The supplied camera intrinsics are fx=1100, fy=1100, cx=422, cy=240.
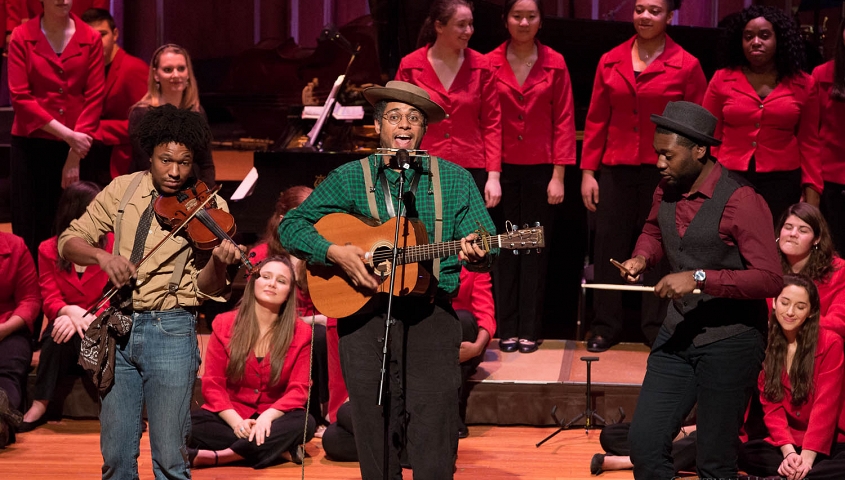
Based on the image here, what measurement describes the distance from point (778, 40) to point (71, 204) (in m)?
3.95

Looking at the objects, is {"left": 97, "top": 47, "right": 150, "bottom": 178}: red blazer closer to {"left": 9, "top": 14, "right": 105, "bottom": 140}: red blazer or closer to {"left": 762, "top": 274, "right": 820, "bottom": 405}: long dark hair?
{"left": 9, "top": 14, "right": 105, "bottom": 140}: red blazer

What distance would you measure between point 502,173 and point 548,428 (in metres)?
1.51

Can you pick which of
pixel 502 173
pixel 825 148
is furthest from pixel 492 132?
pixel 825 148

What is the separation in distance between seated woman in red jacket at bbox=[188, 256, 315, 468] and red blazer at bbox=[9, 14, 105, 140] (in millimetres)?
1789

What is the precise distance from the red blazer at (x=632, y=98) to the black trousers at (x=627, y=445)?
5.36 feet

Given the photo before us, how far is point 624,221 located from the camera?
6.29 meters

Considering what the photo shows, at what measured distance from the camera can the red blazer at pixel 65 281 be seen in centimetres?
611

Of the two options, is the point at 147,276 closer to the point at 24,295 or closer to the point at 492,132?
the point at 24,295

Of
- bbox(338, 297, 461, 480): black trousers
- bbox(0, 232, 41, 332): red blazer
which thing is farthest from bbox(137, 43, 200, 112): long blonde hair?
bbox(338, 297, 461, 480): black trousers

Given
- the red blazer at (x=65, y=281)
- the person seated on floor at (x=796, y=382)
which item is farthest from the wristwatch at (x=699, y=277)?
the red blazer at (x=65, y=281)

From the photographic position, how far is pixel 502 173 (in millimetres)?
6496

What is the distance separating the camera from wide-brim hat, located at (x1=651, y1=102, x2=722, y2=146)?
156 inches

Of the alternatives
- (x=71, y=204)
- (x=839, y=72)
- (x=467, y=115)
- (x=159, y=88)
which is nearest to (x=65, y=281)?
(x=71, y=204)

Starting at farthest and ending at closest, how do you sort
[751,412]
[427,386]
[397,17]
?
[397,17] → [751,412] → [427,386]
